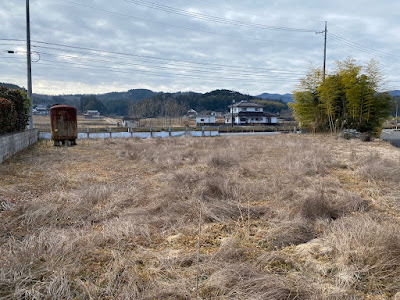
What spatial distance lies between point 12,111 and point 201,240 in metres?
8.10

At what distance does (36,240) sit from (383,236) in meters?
2.97

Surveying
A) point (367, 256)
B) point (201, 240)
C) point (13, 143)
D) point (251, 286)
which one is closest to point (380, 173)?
point (367, 256)

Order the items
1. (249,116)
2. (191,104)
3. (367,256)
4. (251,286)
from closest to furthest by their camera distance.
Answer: (251,286) < (367,256) < (249,116) < (191,104)

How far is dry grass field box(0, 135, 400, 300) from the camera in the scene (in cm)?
182

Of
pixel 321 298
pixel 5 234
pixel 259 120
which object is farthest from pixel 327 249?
pixel 259 120

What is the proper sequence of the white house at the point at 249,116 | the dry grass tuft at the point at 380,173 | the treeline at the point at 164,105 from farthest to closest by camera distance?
the treeline at the point at 164,105 < the white house at the point at 249,116 < the dry grass tuft at the point at 380,173

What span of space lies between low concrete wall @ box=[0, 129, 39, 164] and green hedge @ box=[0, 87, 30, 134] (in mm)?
261

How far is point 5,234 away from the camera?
2.65m

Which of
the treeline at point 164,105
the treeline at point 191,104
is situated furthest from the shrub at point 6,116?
the treeline at point 191,104

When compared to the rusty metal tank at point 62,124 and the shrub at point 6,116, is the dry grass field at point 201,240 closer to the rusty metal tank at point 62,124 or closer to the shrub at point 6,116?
the shrub at point 6,116

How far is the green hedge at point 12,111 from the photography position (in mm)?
7411

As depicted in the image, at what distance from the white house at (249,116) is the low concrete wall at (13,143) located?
1510 inches

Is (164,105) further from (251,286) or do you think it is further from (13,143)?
(251,286)

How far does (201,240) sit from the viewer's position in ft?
8.57
